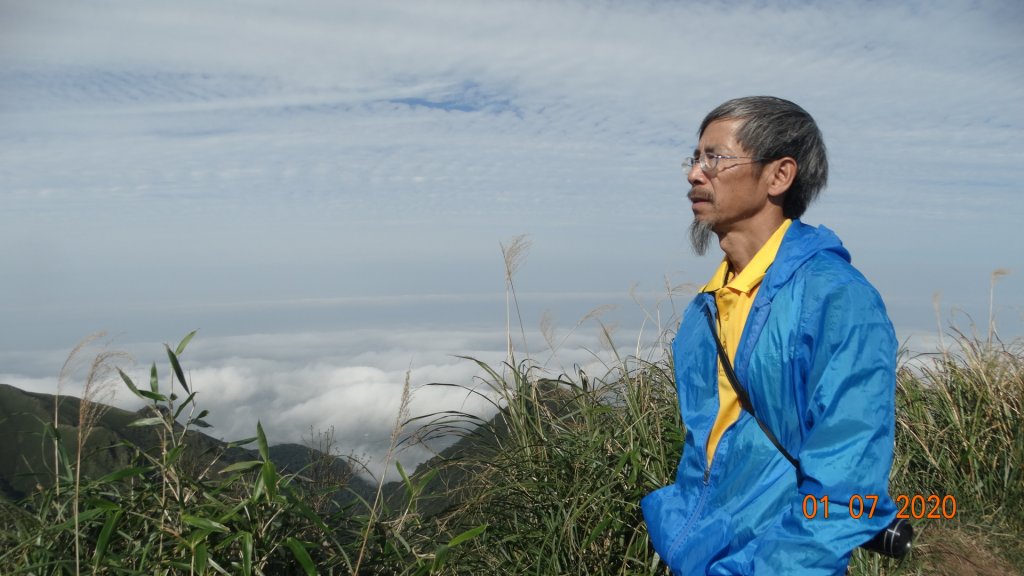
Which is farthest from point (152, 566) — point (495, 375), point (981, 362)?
point (981, 362)

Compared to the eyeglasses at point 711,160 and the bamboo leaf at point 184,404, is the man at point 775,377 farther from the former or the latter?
the bamboo leaf at point 184,404

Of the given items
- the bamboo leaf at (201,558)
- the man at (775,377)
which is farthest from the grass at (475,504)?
the man at (775,377)

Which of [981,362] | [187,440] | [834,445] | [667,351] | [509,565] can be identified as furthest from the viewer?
[981,362]

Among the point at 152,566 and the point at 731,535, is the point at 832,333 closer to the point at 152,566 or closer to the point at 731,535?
the point at 731,535

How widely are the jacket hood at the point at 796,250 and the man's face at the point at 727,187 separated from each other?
0.49 feet

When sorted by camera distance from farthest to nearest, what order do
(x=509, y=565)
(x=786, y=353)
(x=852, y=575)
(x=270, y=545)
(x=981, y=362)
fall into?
(x=981, y=362), (x=852, y=575), (x=509, y=565), (x=270, y=545), (x=786, y=353)

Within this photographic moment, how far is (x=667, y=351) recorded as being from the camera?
16.1 ft

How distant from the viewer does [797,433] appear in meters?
1.86

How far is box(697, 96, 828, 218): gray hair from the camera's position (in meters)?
2.20

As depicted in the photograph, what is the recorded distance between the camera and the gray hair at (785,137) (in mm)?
2199

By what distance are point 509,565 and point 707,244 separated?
1728mm

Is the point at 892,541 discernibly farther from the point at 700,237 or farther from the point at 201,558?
the point at 201,558

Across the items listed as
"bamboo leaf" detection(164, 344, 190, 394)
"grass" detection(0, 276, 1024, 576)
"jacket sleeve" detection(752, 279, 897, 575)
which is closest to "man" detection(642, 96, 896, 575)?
"jacket sleeve" detection(752, 279, 897, 575)

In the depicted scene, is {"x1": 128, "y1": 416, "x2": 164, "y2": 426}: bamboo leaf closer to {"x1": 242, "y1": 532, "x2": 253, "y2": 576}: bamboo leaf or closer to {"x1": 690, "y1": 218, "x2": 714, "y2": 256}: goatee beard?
{"x1": 242, "y1": 532, "x2": 253, "y2": 576}: bamboo leaf
